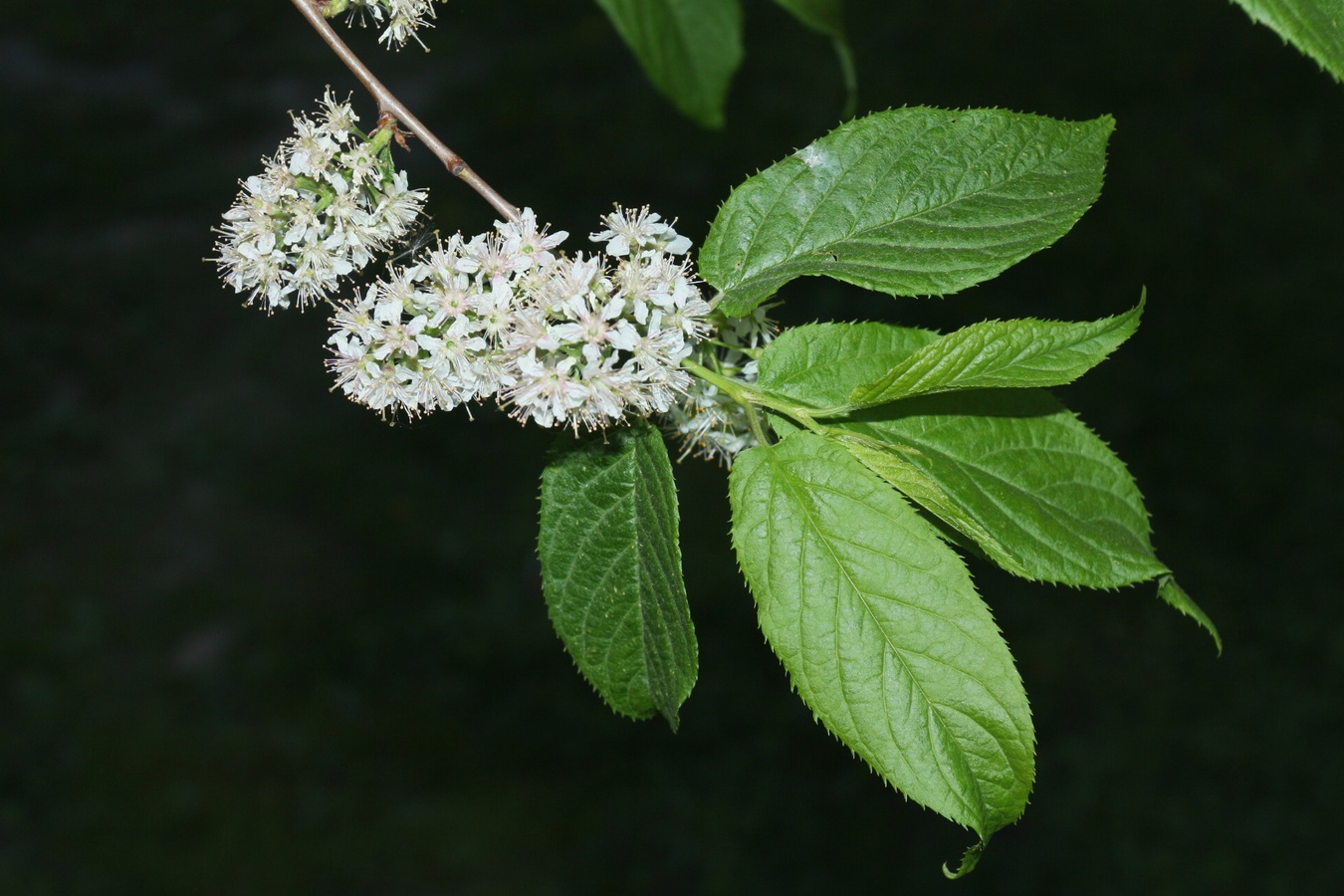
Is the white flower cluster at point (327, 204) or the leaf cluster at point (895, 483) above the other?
the white flower cluster at point (327, 204)

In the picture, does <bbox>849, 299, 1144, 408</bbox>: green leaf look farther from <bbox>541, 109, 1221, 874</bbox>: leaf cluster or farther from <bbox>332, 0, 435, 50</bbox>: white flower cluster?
<bbox>332, 0, 435, 50</bbox>: white flower cluster

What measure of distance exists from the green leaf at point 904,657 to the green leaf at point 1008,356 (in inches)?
4.6

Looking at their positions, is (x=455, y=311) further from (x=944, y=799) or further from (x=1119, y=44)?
(x=1119, y=44)

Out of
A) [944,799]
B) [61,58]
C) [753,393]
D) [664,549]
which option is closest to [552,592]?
[664,549]

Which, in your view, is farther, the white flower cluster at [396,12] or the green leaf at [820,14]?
the white flower cluster at [396,12]

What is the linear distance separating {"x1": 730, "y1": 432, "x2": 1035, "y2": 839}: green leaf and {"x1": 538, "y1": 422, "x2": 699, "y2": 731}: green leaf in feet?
0.76

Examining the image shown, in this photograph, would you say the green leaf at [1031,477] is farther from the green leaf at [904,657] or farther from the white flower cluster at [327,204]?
the white flower cluster at [327,204]

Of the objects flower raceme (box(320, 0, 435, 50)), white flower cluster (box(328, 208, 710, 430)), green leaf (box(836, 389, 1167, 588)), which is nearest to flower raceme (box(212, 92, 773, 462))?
white flower cluster (box(328, 208, 710, 430))

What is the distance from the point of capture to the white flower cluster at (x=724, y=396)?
139 cm

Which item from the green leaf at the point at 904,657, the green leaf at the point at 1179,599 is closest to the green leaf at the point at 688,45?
the green leaf at the point at 904,657

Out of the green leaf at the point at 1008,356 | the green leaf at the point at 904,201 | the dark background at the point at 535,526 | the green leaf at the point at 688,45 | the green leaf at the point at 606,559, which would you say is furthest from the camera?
the dark background at the point at 535,526

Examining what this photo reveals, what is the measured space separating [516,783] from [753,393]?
3.23m

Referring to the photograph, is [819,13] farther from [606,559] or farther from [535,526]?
[535,526]

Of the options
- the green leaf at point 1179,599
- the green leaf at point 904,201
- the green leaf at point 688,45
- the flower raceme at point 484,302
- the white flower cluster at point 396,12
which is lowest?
the green leaf at point 1179,599
